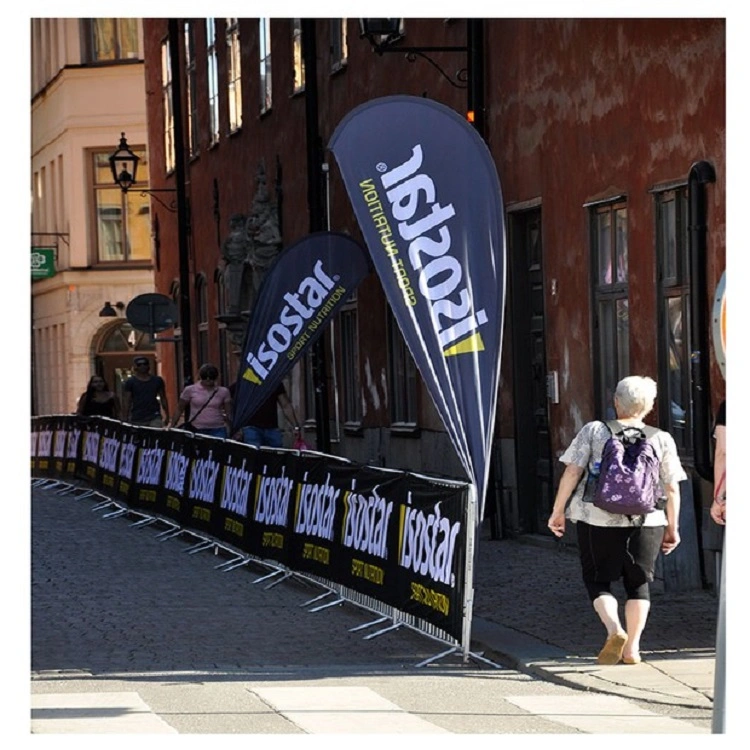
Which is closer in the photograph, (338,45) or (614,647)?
(614,647)

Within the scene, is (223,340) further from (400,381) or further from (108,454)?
(400,381)

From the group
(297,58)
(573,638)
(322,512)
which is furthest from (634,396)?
(297,58)

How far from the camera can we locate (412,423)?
974 inches

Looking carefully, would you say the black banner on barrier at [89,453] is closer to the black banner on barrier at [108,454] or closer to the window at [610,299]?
the black banner on barrier at [108,454]

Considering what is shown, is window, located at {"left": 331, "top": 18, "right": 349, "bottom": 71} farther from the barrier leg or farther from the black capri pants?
the black capri pants

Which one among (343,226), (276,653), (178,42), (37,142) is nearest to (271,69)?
(343,226)

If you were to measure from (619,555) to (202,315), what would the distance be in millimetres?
25674

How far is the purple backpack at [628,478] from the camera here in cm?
1223

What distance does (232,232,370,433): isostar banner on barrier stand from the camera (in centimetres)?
2033

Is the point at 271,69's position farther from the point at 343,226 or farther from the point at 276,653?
the point at 276,653

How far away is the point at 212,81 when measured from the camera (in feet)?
119

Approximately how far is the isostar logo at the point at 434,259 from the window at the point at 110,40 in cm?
3735

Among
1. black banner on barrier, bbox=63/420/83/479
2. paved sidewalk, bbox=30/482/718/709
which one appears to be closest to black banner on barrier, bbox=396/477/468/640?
paved sidewalk, bbox=30/482/718/709

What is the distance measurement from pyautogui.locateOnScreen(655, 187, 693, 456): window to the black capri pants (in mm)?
3580
